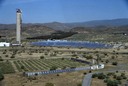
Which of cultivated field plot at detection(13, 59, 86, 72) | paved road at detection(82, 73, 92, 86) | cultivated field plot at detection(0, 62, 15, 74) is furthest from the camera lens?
cultivated field plot at detection(13, 59, 86, 72)

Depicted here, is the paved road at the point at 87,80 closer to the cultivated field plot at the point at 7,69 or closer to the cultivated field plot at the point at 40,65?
the cultivated field plot at the point at 40,65

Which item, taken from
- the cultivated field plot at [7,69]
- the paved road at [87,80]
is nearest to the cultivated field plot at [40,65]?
the cultivated field plot at [7,69]

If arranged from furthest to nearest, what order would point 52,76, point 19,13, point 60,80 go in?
1. point 19,13
2. point 52,76
3. point 60,80

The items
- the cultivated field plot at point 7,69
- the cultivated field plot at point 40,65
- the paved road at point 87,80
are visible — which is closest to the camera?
the paved road at point 87,80

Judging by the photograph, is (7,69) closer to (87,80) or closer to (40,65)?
(40,65)

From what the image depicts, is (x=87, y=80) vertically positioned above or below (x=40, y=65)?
above

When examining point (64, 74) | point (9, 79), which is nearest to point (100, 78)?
point (64, 74)

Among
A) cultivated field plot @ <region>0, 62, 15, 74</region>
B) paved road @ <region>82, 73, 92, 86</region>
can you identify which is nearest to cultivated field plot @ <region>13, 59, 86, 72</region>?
cultivated field plot @ <region>0, 62, 15, 74</region>

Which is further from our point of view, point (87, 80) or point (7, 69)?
point (7, 69)

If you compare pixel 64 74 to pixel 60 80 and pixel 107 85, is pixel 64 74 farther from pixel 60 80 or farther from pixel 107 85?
pixel 107 85

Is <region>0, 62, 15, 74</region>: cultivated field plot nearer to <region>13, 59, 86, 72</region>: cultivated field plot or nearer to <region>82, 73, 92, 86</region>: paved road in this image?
<region>13, 59, 86, 72</region>: cultivated field plot

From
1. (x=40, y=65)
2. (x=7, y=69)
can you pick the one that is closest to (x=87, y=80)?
(x=7, y=69)
